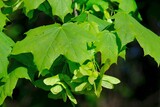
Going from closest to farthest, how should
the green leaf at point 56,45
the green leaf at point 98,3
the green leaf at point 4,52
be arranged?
the green leaf at point 56,45, the green leaf at point 4,52, the green leaf at point 98,3

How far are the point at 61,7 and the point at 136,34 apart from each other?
13.2 inches

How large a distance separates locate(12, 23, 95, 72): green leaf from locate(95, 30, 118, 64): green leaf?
5 centimetres

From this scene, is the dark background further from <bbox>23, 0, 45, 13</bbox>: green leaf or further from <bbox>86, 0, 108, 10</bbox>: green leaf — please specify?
<bbox>23, 0, 45, 13</bbox>: green leaf

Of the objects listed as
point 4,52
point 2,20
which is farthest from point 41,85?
point 2,20

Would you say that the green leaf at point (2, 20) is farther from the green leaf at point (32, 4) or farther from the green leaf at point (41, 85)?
the green leaf at point (41, 85)

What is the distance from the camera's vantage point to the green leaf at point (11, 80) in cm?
188

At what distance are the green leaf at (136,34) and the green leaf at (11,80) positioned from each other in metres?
0.44

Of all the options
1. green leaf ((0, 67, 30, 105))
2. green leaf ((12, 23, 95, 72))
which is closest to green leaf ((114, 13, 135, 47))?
green leaf ((12, 23, 95, 72))

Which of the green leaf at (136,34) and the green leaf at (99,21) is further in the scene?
the green leaf at (99,21)

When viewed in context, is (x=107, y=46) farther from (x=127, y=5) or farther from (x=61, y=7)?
(x=127, y=5)

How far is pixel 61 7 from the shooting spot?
6.20ft

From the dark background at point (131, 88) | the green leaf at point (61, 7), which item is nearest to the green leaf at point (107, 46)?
the green leaf at point (61, 7)

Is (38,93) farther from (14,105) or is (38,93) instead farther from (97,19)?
(97,19)

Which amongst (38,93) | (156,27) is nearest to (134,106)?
(156,27)
